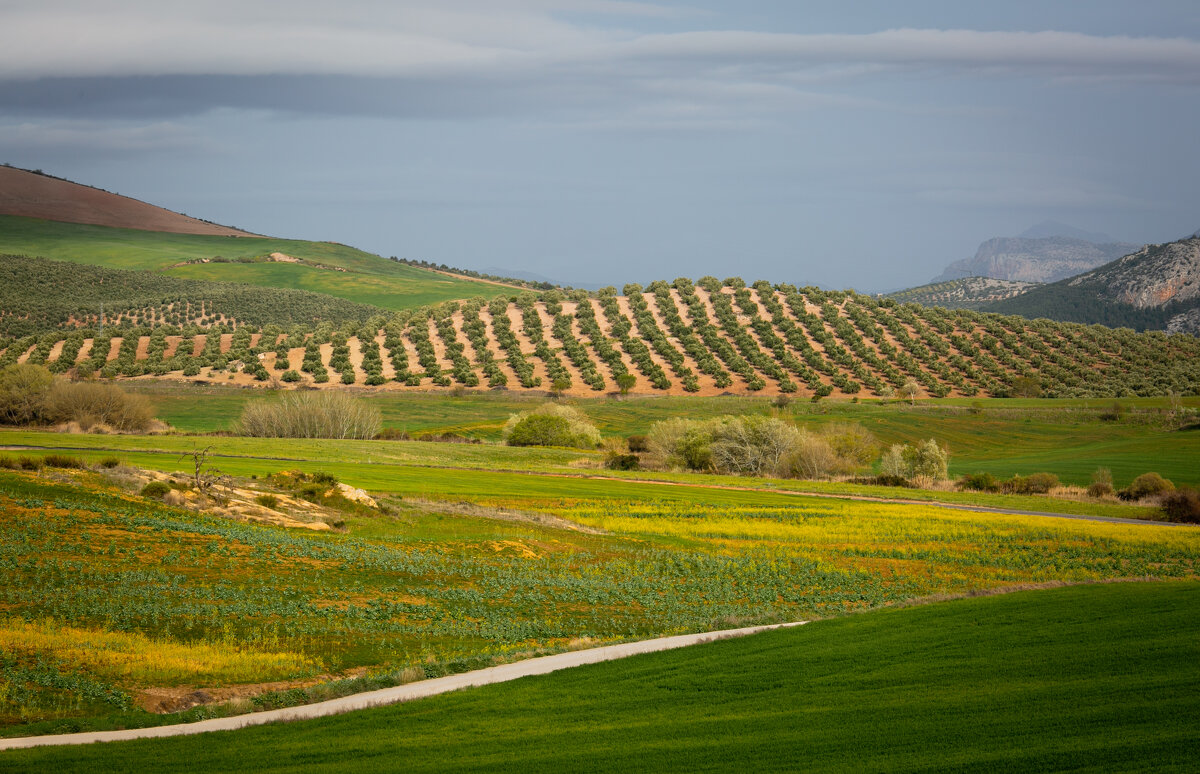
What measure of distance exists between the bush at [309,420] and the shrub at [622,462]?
73.6ft

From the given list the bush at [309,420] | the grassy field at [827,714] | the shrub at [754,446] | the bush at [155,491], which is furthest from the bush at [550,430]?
the grassy field at [827,714]

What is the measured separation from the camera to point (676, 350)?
12700 centimetres

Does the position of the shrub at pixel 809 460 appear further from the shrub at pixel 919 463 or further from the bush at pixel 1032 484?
the bush at pixel 1032 484

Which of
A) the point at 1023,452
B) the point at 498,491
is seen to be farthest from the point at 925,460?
the point at 498,491

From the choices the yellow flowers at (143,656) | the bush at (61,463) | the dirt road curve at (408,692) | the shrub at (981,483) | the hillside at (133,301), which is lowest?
the yellow flowers at (143,656)

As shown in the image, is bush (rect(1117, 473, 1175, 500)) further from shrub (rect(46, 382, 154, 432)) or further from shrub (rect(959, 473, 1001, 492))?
shrub (rect(46, 382, 154, 432))

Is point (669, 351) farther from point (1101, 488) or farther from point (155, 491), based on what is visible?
point (155, 491)

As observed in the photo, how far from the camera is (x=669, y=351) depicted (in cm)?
12519

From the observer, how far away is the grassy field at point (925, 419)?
82750 mm

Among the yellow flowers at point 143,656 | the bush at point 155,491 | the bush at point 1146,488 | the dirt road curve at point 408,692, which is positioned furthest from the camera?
the bush at point 1146,488

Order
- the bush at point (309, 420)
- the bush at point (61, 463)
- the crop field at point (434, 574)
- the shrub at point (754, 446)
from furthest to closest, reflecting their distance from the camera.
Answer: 1. the bush at point (309, 420)
2. the shrub at point (754, 446)
3. the bush at point (61, 463)
4. the crop field at point (434, 574)

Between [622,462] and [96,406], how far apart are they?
39.4 metres

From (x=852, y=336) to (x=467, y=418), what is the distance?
60317 millimetres

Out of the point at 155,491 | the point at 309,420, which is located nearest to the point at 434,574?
the point at 155,491
